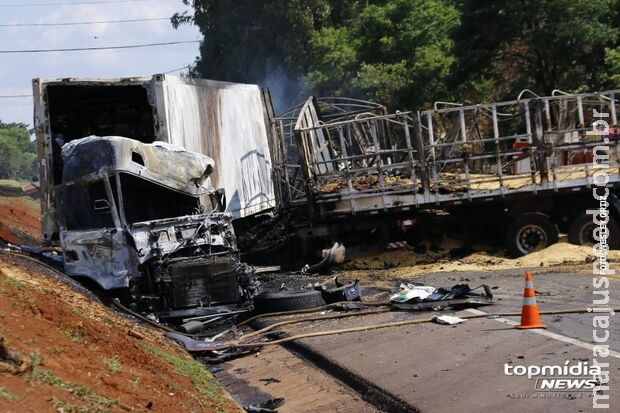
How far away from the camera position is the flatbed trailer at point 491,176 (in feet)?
57.3

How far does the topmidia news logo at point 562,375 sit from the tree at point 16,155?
100663 mm

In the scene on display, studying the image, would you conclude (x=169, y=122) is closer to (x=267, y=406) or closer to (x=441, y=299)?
(x=441, y=299)

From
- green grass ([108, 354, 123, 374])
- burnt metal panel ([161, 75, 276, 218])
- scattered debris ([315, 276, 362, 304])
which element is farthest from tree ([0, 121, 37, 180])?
green grass ([108, 354, 123, 374])

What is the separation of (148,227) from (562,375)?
6.93m

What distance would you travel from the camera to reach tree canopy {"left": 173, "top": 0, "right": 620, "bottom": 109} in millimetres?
26188

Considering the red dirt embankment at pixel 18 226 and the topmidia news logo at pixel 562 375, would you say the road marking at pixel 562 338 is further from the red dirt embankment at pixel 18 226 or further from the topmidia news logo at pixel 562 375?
the red dirt embankment at pixel 18 226

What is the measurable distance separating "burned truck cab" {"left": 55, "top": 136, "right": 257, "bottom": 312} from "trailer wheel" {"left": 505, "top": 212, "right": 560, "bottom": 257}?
19.8 feet

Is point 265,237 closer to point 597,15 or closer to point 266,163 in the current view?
point 266,163

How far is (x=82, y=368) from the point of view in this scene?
23.4 ft

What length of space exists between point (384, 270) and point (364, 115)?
19.9 feet

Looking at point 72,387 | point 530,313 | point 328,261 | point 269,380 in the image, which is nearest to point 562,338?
point 530,313

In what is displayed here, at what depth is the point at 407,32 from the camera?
3559cm

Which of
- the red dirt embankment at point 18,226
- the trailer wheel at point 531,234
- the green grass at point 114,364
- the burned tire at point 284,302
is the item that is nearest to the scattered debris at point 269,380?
the green grass at point 114,364

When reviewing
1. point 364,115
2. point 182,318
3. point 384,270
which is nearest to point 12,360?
point 182,318
